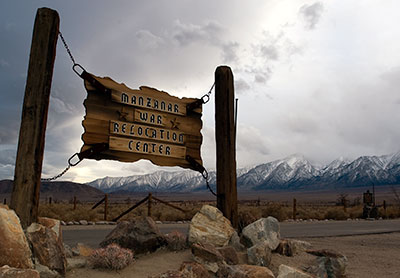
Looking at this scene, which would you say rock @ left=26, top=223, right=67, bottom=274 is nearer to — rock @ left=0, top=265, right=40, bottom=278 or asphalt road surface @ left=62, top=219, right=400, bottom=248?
rock @ left=0, top=265, right=40, bottom=278

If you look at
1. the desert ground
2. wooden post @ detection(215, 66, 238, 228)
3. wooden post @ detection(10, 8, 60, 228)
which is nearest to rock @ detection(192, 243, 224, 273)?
the desert ground

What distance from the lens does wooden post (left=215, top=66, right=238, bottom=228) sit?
25.1 feet

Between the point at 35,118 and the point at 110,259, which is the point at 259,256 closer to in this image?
the point at 110,259

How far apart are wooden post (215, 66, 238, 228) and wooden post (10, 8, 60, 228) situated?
11.6 ft

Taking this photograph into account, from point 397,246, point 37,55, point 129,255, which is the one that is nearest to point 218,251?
point 129,255

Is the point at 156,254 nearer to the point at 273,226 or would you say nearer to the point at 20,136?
the point at 273,226

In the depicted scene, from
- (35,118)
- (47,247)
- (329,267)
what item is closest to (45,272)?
(47,247)

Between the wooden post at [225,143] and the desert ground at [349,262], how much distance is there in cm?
143

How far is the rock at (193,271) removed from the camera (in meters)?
4.80

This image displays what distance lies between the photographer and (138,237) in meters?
6.41

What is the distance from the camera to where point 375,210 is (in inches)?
1051

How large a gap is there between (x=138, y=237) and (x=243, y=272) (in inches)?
85.0

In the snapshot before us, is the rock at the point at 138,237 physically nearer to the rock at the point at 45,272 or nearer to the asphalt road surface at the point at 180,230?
the rock at the point at 45,272

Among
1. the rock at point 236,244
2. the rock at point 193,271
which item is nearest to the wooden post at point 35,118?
the rock at point 193,271
